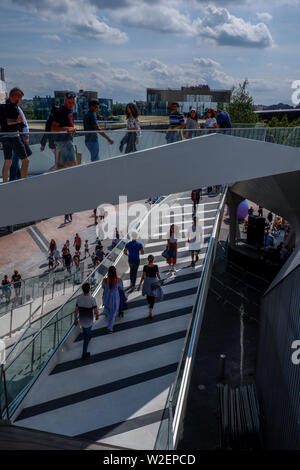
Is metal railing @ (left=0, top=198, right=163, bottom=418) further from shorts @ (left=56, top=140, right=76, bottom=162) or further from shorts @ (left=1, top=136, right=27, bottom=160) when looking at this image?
shorts @ (left=1, top=136, right=27, bottom=160)

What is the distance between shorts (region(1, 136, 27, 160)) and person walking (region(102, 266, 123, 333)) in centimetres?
259

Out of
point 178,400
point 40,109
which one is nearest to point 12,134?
point 178,400

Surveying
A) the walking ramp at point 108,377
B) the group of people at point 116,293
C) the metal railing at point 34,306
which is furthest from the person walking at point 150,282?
the metal railing at point 34,306

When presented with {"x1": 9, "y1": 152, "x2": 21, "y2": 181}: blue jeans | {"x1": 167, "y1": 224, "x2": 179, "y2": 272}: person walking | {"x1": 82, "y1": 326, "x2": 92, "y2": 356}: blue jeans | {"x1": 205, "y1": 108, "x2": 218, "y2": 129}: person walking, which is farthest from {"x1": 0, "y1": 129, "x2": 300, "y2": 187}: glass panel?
{"x1": 82, "y1": 326, "x2": 92, "y2": 356}: blue jeans

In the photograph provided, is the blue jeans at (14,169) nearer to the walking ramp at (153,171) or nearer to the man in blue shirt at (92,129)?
the walking ramp at (153,171)

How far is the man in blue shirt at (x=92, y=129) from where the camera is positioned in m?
7.23

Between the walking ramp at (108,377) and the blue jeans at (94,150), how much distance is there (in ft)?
9.13

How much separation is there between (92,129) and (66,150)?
1010 millimetres

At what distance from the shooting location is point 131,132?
791cm

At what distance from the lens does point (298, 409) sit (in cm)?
693

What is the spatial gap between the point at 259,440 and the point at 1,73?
41.5 m

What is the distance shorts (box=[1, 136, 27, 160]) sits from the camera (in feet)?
20.7

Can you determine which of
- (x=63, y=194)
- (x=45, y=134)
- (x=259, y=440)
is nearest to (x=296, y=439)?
(x=259, y=440)

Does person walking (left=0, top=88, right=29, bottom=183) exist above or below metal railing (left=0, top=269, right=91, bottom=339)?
above
